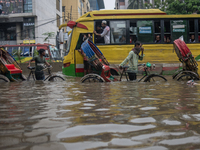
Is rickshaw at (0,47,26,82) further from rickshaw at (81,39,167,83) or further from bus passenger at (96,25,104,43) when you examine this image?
bus passenger at (96,25,104,43)

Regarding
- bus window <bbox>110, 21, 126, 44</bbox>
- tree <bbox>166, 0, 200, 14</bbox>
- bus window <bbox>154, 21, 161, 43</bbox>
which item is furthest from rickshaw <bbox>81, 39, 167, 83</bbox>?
tree <bbox>166, 0, 200, 14</bbox>

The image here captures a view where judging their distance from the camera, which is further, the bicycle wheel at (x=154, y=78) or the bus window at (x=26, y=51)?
the bus window at (x=26, y=51)

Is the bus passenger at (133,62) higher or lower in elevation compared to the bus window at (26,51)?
lower

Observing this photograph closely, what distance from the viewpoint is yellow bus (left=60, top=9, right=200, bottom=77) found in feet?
42.8

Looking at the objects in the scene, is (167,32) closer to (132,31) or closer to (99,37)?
(132,31)

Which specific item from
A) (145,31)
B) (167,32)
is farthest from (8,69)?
(167,32)

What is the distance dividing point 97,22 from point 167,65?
4030mm

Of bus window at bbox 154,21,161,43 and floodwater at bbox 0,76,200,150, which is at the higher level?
bus window at bbox 154,21,161,43

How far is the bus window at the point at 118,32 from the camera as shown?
1305cm

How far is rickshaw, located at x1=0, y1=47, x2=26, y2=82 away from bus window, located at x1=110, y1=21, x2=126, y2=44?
479 cm

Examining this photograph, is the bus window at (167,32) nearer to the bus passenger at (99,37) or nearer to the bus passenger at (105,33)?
the bus passenger at (105,33)

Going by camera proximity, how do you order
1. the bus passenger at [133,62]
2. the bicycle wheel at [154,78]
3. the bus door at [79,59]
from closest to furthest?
the bicycle wheel at [154,78], the bus passenger at [133,62], the bus door at [79,59]

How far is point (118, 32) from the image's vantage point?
13141 mm

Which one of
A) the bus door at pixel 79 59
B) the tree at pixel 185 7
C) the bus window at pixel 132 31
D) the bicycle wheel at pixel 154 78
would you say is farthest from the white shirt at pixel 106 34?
the tree at pixel 185 7
